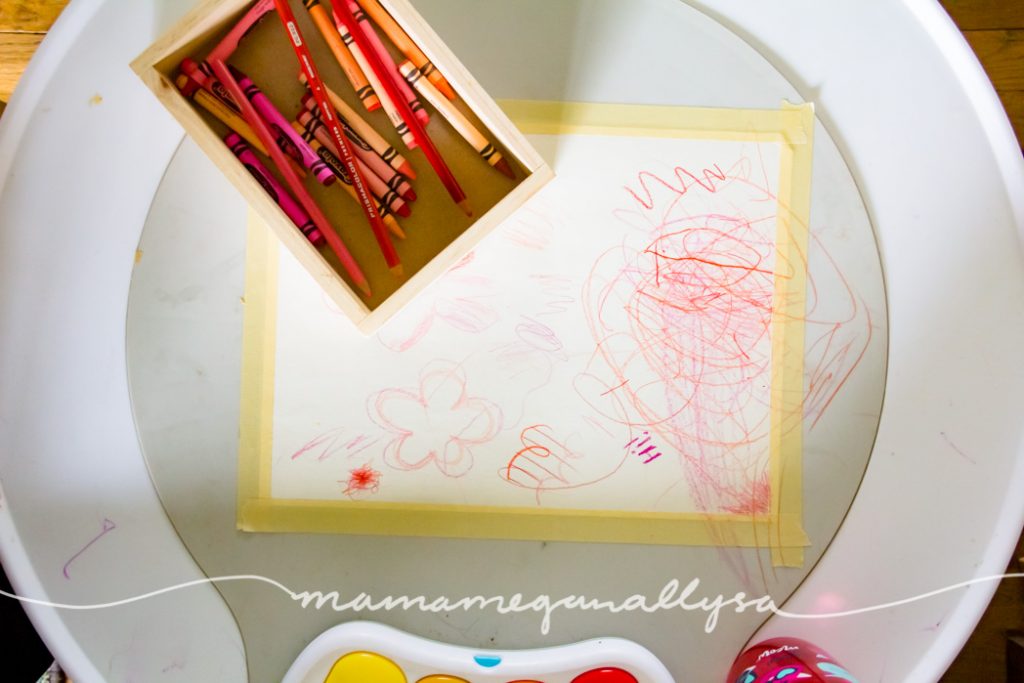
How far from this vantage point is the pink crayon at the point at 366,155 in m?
0.55

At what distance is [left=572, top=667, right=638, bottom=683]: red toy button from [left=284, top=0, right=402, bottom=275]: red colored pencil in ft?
1.12

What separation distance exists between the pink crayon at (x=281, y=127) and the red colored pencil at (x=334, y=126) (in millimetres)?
18

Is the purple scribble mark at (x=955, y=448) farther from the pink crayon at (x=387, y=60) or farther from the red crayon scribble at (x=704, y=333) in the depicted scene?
the pink crayon at (x=387, y=60)

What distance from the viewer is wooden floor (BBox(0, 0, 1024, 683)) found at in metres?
0.76

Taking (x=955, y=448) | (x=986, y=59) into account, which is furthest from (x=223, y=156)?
(x=986, y=59)

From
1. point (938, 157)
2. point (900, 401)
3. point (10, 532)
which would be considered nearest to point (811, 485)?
point (900, 401)

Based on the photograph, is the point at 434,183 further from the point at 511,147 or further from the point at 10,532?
the point at 10,532

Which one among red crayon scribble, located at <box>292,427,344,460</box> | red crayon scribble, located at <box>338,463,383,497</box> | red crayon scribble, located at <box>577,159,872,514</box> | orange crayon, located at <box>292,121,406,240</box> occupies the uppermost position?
→ orange crayon, located at <box>292,121,406,240</box>

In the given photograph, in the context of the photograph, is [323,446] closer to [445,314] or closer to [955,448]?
[445,314]

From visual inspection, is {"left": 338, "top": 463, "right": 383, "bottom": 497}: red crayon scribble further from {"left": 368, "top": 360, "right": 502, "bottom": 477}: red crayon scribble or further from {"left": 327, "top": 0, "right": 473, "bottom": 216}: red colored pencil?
{"left": 327, "top": 0, "right": 473, "bottom": 216}: red colored pencil

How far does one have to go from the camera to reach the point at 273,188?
1.78ft

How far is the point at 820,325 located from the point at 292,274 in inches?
16.2

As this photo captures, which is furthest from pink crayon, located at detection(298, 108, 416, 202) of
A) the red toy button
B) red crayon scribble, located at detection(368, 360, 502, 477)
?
the red toy button

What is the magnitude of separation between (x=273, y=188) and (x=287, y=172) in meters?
0.02
